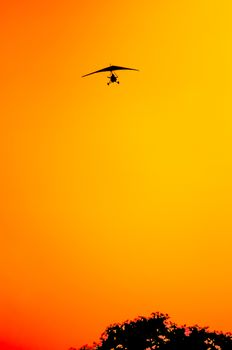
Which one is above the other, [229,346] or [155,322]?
[155,322]

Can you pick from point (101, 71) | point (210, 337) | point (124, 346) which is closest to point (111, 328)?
point (124, 346)

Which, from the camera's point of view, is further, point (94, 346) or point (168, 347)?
point (94, 346)

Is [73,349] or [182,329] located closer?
[182,329]

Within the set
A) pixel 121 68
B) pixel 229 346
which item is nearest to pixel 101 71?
pixel 121 68

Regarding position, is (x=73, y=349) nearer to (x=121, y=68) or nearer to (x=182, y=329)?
(x=182, y=329)

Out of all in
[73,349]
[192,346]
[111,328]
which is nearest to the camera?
[192,346]

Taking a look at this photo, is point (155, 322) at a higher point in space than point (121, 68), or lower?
lower

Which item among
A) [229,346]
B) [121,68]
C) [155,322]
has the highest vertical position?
[121,68]

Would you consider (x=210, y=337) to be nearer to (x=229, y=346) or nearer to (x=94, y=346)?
(x=229, y=346)

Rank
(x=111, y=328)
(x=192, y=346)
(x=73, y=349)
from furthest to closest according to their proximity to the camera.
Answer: (x=73, y=349)
(x=111, y=328)
(x=192, y=346)
